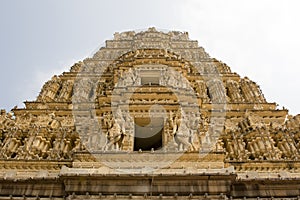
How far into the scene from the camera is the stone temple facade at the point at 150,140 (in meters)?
10.2

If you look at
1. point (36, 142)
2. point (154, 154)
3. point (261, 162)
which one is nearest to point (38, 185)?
point (154, 154)

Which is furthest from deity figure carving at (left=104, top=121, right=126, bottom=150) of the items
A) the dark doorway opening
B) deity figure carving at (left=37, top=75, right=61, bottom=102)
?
deity figure carving at (left=37, top=75, right=61, bottom=102)

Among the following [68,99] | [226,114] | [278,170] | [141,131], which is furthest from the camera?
[68,99]

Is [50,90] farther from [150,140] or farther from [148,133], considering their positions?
[150,140]

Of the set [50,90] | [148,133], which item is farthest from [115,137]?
[50,90]

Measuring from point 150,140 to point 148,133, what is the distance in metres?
0.30

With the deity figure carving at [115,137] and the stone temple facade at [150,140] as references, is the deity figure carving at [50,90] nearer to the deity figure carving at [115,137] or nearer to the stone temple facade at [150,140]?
the stone temple facade at [150,140]

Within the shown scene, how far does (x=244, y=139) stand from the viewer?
15.9 m

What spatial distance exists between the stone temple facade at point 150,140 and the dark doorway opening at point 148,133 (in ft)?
0.14

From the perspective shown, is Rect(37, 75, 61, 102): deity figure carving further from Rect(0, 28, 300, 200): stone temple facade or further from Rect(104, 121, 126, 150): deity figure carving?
Rect(104, 121, 126, 150): deity figure carving

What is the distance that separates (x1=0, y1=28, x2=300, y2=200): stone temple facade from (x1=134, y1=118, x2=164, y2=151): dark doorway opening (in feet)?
0.14

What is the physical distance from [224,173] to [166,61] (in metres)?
13.8

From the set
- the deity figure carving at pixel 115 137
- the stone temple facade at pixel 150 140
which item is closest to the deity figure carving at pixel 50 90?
the stone temple facade at pixel 150 140

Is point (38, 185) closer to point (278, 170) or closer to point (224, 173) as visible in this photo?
point (224, 173)
